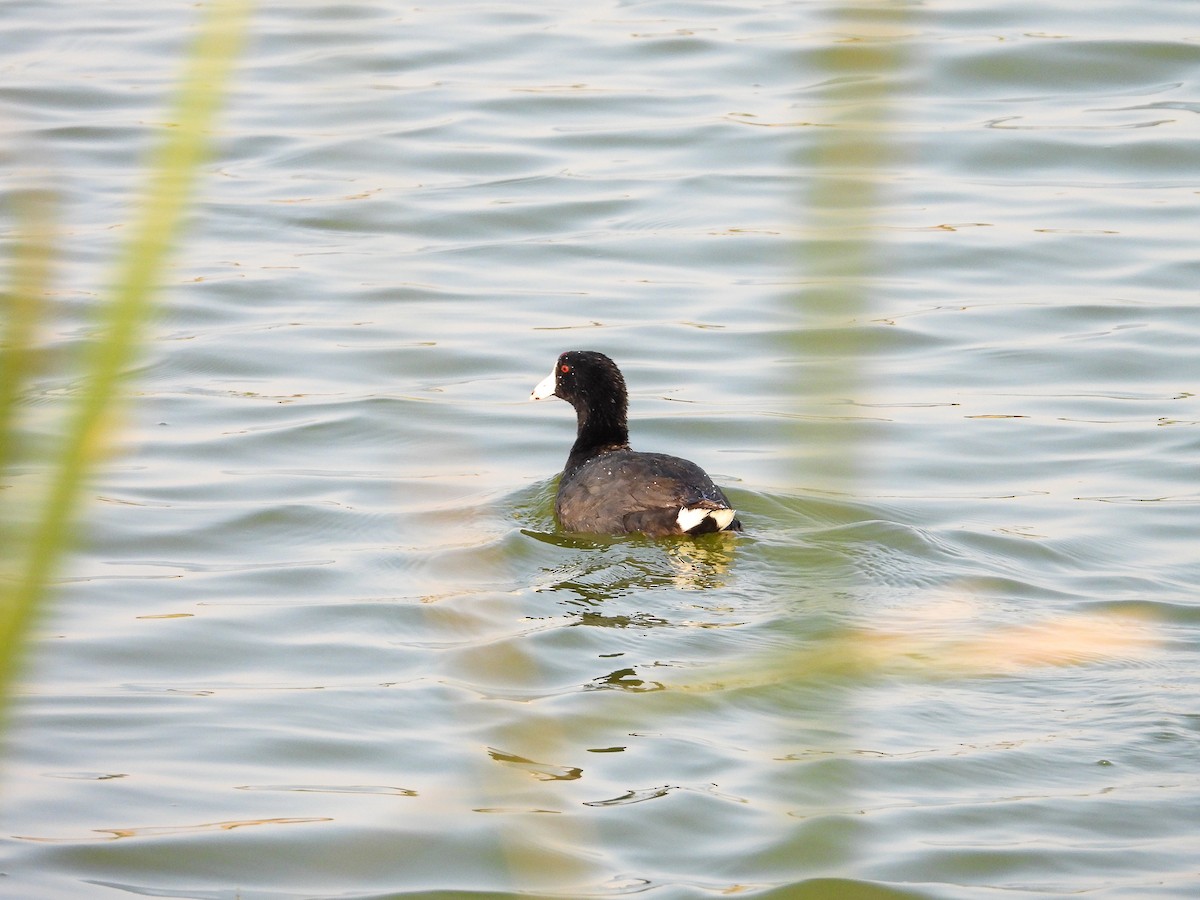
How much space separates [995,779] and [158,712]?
263 centimetres

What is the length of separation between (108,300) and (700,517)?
5875 mm

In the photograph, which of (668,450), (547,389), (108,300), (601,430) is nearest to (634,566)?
(601,430)

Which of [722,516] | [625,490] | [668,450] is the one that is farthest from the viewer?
[668,450]

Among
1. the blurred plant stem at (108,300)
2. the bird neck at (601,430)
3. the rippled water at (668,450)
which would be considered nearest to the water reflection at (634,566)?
the rippled water at (668,450)

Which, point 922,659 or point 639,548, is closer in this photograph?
point 922,659

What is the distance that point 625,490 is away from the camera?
709 centimetres

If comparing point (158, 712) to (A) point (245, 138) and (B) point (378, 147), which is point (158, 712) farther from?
(A) point (245, 138)

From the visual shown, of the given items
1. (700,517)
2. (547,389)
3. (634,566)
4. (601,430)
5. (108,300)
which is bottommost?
(634,566)

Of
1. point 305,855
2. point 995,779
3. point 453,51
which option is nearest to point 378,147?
point 305,855

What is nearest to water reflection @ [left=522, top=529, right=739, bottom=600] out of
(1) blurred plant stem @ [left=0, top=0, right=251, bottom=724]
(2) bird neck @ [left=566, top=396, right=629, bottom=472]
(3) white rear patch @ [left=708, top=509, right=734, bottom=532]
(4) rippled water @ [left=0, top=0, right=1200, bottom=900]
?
(4) rippled water @ [left=0, top=0, right=1200, bottom=900]

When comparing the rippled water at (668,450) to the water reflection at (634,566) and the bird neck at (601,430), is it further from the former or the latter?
the bird neck at (601,430)

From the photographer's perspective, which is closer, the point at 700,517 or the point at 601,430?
the point at 700,517

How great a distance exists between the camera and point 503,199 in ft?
40.5

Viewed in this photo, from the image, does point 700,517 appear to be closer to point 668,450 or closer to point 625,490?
point 625,490
